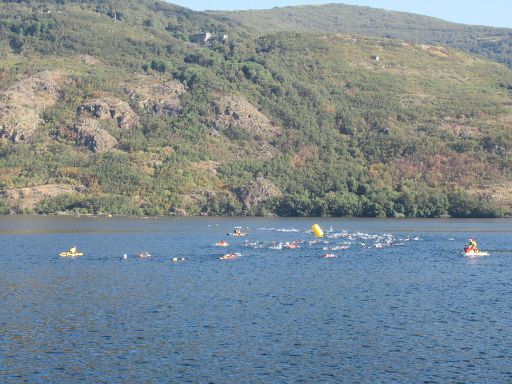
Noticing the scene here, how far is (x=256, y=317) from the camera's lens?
79875mm

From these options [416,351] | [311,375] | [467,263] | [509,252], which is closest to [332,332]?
[416,351]

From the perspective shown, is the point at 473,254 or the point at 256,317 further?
the point at 473,254

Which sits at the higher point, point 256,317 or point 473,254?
point 256,317

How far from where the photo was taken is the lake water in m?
61.8

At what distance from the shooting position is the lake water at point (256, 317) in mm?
61812

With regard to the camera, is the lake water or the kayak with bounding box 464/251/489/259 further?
the kayak with bounding box 464/251/489/259

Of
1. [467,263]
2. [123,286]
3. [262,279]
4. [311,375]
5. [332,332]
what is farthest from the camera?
[467,263]

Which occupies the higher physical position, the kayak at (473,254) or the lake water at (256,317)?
the lake water at (256,317)

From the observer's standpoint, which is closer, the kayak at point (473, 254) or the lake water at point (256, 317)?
the lake water at point (256, 317)

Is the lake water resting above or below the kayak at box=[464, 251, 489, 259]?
above

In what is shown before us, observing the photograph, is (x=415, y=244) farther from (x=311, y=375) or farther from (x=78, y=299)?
(x=311, y=375)

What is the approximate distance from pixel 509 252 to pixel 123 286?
70.1m

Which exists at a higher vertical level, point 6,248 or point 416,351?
point 416,351

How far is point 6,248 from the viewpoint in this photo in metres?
147
